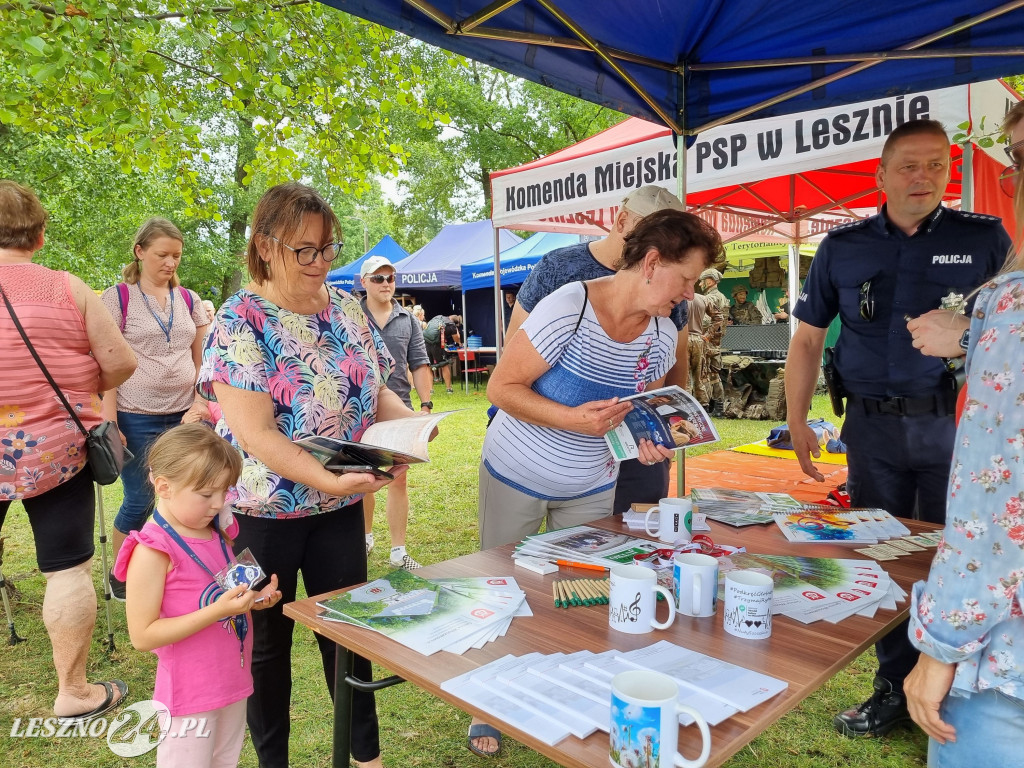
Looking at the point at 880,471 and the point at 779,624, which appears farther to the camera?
the point at 880,471

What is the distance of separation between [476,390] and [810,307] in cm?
1123

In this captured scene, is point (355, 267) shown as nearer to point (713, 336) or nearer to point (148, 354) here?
point (713, 336)

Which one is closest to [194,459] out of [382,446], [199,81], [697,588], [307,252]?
[382,446]

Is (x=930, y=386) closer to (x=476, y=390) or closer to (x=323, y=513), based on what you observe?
(x=323, y=513)

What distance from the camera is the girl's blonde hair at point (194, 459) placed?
1.58m

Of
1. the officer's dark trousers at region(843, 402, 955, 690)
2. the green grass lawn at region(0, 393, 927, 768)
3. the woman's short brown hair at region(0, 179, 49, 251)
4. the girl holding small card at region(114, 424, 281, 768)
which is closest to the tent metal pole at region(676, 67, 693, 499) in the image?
the officer's dark trousers at region(843, 402, 955, 690)

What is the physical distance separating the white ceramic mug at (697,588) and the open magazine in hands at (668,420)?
511 millimetres

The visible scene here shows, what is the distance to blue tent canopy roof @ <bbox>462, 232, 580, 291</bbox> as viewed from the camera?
11680 millimetres

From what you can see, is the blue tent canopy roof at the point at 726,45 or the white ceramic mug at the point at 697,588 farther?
the blue tent canopy roof at the point at 726,45

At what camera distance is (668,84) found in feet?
10.6

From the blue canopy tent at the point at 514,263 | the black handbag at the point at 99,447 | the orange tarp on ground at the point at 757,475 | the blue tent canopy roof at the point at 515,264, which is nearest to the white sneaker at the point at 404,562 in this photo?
the black handbag at the point at 99,447

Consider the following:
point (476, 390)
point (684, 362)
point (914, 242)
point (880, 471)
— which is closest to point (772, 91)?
Result: point (914, 242)

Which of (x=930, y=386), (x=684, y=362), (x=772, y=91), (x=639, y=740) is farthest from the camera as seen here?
(x=772, y=91)

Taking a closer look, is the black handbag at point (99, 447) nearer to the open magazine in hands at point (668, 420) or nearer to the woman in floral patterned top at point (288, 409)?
the woman in floral patterned top at point (288, 409)
